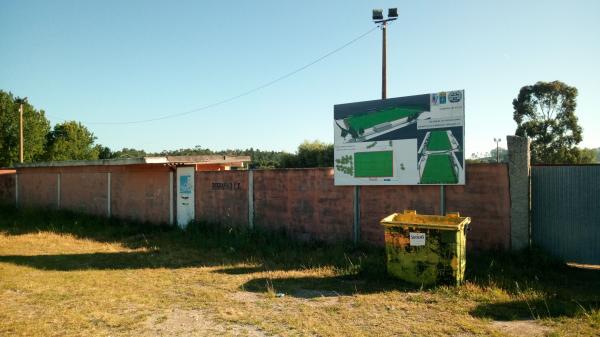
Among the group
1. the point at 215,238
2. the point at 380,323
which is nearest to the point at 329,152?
the point at 215,238

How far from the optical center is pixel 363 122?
10500mm

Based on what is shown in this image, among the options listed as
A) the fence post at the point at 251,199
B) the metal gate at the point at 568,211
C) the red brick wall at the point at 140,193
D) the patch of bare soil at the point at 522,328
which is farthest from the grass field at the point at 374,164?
the red brick wall at the point at 140,193

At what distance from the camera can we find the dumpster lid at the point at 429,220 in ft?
22.8

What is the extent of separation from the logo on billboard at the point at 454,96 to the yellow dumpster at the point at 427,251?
9.27 feet

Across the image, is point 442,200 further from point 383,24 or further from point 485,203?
point 383,24

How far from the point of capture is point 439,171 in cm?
922

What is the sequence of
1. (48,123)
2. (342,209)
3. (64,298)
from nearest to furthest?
(64,298), (342,209), (48,123)

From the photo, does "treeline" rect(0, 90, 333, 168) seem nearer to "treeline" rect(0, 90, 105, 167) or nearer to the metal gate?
"treeline" rect(0, 90, 105, 167)

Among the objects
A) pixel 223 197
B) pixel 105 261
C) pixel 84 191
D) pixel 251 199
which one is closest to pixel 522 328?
pixel 105 261

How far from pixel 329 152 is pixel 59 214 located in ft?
82.6

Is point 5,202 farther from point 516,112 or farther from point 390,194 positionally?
point 516,112

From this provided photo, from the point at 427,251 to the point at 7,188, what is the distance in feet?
72.8

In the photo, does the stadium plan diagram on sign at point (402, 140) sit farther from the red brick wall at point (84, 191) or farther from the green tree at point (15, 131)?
the green tree at point (15, 131)

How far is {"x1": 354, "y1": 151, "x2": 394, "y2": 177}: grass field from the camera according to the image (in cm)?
1000
